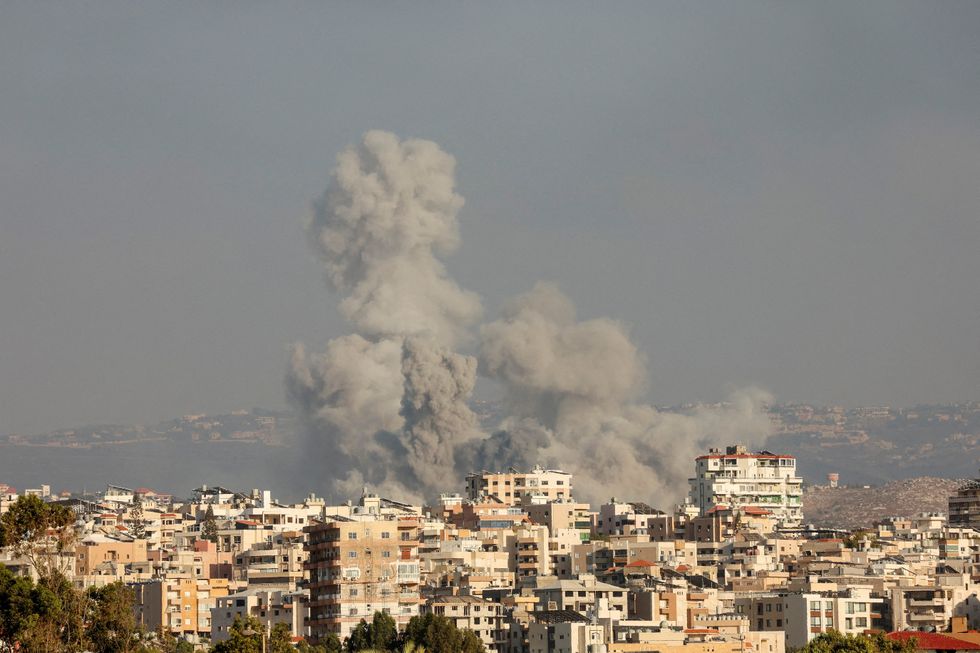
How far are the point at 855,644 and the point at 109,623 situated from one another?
1070 inches

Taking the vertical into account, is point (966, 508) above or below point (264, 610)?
above

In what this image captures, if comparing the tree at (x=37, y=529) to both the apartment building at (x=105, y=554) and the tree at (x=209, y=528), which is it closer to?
the apartment building at (x=105, y=554)

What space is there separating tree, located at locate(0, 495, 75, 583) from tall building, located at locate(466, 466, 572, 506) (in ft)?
275

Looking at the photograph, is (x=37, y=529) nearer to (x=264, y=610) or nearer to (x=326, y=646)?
(x=326, y=646)

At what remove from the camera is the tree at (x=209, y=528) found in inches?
4951

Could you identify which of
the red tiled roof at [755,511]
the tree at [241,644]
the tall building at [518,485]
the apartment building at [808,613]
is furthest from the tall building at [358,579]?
the tall building at [518,485]

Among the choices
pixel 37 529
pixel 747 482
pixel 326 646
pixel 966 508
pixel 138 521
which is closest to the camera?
pixel 37 529

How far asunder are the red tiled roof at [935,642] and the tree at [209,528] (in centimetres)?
4668

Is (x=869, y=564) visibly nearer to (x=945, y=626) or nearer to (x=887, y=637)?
(x=945, y=626)

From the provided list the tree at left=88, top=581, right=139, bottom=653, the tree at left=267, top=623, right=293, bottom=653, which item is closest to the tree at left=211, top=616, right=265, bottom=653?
the tree at left=267, top=623, right=293, bottom=653

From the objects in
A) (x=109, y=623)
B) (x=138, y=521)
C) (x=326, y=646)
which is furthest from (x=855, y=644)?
(x=138, y=521)

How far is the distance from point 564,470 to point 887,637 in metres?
77.4

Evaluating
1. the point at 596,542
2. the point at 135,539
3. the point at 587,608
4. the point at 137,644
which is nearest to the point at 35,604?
the point at 137,644

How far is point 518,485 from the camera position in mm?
157000
